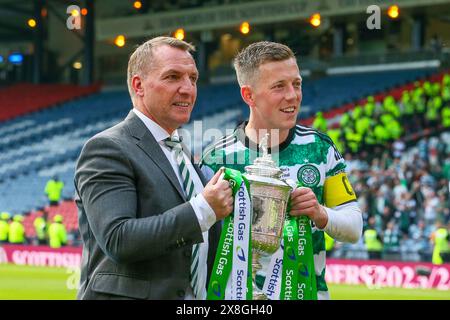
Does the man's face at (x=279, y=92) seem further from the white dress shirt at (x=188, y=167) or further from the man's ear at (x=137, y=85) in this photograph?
the man's ear at (x=137, y=85)

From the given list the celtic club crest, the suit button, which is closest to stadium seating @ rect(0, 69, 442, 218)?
the celtic club crest

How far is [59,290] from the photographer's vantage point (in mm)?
13930

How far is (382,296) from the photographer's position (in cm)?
Result: 1239

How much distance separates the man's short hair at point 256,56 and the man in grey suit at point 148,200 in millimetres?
532

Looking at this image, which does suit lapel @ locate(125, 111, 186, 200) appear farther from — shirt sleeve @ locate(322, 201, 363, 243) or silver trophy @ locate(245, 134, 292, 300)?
shirt sleeve @ locate(322, 201, 363, 243)

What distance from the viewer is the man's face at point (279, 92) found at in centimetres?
338

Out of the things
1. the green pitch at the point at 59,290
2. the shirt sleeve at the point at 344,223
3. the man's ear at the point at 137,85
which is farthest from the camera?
the green pitch at the point at 59,290

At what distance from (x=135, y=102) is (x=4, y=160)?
2700 centimetres

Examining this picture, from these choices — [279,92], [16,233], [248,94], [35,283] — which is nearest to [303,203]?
[279,92]

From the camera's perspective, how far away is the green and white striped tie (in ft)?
9.30

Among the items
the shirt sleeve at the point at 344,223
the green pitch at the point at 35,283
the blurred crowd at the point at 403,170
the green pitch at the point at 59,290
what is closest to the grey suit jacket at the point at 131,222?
the shirt sleeve at the point at 344,223

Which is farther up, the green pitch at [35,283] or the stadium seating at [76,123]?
the stadium seating at [76,123]
